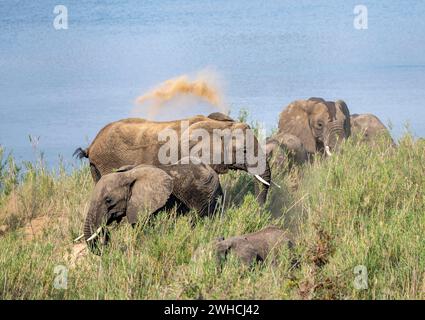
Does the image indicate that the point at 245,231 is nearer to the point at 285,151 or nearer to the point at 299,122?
the point at 285,151

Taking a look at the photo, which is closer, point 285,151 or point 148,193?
point 148,193

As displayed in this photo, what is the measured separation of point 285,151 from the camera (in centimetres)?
1395

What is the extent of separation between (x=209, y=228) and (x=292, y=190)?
2.63m

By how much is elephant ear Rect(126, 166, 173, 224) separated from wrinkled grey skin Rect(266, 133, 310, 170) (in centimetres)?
264

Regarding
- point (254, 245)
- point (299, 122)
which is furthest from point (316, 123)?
point (254, 245)

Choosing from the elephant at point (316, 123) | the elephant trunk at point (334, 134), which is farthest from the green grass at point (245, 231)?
the elephant at point (316, 123)

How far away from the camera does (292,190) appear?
42.7 feet

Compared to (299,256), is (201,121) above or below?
above

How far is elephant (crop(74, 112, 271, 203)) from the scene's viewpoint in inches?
475

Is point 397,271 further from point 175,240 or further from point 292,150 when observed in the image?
point 292,150

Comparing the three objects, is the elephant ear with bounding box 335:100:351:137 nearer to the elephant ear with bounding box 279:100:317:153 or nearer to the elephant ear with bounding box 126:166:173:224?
the elephant ear with bounding box 279:100:317:153

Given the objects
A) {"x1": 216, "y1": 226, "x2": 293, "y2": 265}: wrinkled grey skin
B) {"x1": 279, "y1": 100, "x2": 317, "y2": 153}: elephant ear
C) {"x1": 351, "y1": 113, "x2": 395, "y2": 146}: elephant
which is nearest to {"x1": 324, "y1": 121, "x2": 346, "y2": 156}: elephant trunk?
{"x1": 279, "y1": 100, "x2": 317, "y2": 153}: elephant ear

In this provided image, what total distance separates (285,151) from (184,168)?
304cm
